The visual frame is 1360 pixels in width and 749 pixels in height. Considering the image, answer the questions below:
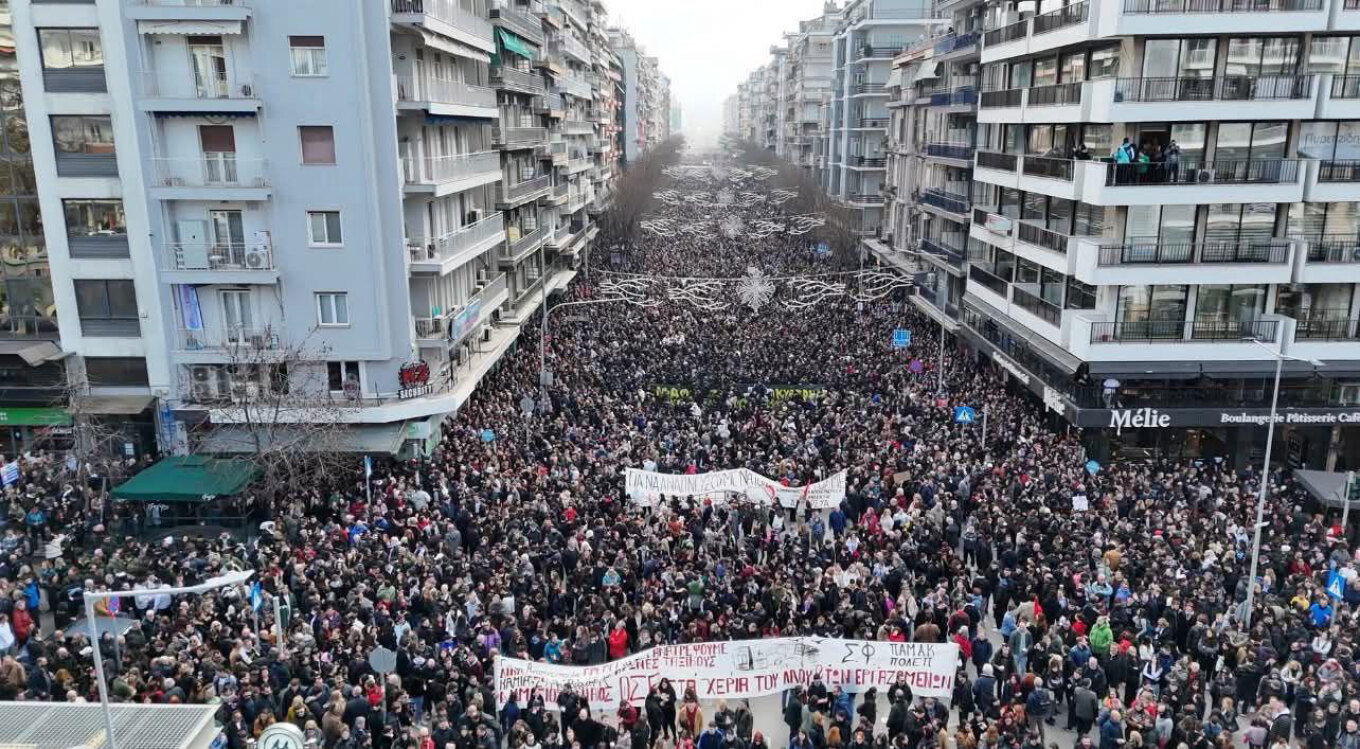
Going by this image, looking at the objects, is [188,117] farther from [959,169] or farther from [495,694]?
[959,169]

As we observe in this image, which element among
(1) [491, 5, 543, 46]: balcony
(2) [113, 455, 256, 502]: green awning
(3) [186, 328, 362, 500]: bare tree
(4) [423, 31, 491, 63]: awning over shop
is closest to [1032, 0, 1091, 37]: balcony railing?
(4) [423, 31, 491, 63]: awning over shop

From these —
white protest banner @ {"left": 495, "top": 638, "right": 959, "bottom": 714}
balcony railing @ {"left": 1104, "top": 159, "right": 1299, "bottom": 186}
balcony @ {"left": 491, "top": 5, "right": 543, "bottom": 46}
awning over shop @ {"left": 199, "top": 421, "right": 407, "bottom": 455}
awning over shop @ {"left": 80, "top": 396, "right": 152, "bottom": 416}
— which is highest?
balcony @ {"left": 491, "top": 5, "right": 543, "bottom": 46}

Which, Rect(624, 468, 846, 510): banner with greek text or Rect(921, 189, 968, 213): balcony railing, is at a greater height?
Rect(921, 189, 968, 213): balcony railing

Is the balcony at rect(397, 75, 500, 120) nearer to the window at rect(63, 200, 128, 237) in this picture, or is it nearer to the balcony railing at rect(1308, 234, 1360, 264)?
the window at rect(63, 200, 128, 237)

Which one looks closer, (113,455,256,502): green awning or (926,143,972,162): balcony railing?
(113,455,256,502): green awning

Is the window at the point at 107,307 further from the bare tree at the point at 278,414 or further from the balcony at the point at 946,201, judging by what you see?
the balcony at the point at 946,201

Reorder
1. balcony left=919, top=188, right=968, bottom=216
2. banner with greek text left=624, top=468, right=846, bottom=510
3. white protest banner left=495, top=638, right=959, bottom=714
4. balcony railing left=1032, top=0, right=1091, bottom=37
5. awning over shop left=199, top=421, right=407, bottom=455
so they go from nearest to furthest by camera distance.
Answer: white protest banner left=495, top=638, right=959, bottom=714
banner with greek text left=624, top=468, right=846, bottom=510
awning over shop left=199, top=421, right=407, bottom=455
balcony railing left=1032, top=0, right=1091, bottom=37
balcony left=919, top=188, right=968, bottom=216

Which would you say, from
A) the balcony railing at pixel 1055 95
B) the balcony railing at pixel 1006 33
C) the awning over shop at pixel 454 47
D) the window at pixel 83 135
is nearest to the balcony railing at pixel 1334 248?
the balcony railing at pixel 1055 95
